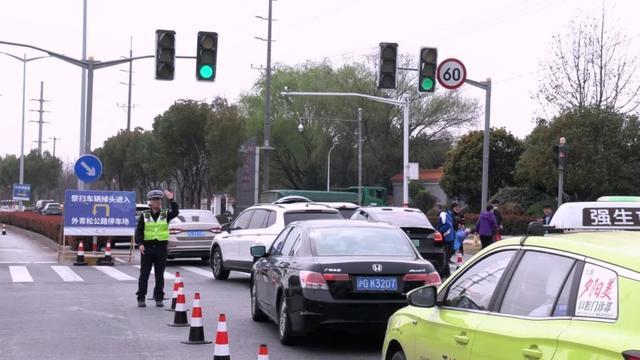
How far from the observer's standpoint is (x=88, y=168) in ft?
77.5

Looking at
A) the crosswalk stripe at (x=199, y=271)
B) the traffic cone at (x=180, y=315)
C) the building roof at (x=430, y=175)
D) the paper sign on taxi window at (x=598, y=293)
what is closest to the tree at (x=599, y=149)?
the crosswalk stripe at (x=199, y=271)

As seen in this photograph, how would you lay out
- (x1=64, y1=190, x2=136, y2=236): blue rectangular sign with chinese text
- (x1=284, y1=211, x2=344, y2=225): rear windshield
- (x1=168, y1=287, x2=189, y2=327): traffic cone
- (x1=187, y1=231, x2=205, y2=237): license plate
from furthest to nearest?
(x1=64, y1=190, x2=136, y2=236): blue rectangular sign with chinese text < (x1=187, y1=231, x2=205, y2=237): license plate < (x1=284, y1=211, x2=344, y2=225): rear windshield < (x1=168, y1=287, x2=189, y2=327): traffic cone

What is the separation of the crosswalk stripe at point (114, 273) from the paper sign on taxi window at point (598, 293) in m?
15.3

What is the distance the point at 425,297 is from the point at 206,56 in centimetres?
1562

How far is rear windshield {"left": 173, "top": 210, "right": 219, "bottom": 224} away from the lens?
22562 millimetres

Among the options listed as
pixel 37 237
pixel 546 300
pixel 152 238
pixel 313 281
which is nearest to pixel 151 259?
pixel 152 238

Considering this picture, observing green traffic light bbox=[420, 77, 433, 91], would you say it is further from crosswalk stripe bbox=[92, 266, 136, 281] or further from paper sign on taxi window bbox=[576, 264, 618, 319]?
paper sign on taxi window bbox=[576, 264, 618, 319]

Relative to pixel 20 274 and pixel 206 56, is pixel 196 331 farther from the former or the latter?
pixel 206 56

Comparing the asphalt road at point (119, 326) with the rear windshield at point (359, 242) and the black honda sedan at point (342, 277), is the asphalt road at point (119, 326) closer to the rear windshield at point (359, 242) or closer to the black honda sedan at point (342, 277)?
the black honda sedan at point (342, 277)

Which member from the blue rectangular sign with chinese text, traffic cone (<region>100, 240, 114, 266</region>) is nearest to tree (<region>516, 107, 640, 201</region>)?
the blue rectangular sign with chinese text

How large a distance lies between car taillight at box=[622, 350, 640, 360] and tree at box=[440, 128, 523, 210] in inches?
2148

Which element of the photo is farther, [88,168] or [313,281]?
[88,168]

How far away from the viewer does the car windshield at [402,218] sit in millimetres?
17500

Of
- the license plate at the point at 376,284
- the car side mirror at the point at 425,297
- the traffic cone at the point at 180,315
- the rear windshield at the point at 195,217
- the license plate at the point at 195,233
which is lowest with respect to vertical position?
the traffic cone at the point at 180,315
